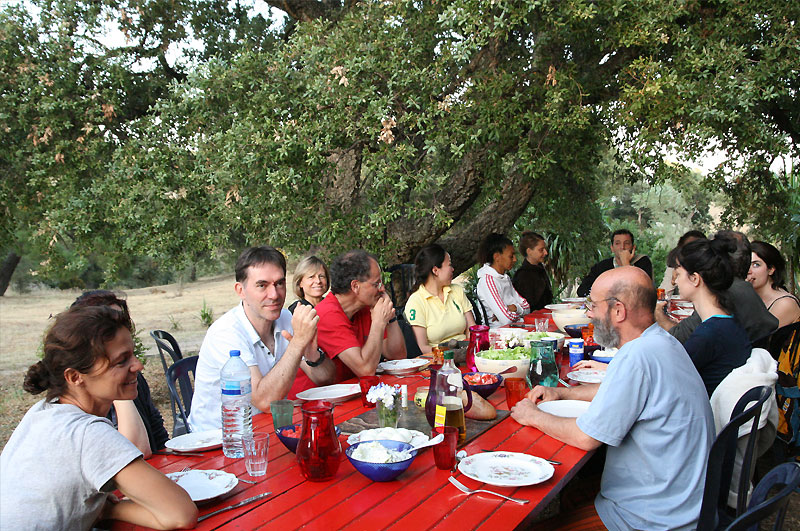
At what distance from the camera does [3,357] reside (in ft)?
37.6

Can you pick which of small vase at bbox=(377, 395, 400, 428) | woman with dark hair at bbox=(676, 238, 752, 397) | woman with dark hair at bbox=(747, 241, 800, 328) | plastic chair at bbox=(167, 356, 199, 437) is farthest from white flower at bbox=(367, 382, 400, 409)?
woman with dark hair at bbox=(747, 241, 800, 328)

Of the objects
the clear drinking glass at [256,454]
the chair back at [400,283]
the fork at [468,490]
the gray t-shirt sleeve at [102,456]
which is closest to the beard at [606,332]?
the fork at [468,490]

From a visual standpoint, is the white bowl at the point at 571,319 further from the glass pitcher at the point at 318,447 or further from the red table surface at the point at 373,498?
the glass pitcher at the point at 318,447

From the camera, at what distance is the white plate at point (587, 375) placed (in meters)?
3.04

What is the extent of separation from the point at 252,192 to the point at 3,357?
353 inches

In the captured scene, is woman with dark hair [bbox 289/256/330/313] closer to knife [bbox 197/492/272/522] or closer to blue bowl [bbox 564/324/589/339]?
blue bowl [bbox 564/324/589/339]

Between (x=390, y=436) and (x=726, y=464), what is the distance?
1.19m

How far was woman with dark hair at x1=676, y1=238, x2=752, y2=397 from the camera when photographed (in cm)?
278

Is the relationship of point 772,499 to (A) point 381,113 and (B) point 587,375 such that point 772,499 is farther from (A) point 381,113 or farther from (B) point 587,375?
(A) point 381,113

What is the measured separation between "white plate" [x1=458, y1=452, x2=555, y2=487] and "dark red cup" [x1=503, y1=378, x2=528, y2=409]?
1.96ft

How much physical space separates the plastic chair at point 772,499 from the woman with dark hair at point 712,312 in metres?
1.28

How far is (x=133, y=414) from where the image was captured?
215 cm

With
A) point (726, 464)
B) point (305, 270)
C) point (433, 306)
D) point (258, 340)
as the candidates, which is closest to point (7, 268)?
point (305, 270)

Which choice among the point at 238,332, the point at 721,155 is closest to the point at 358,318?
the point at 238,332
